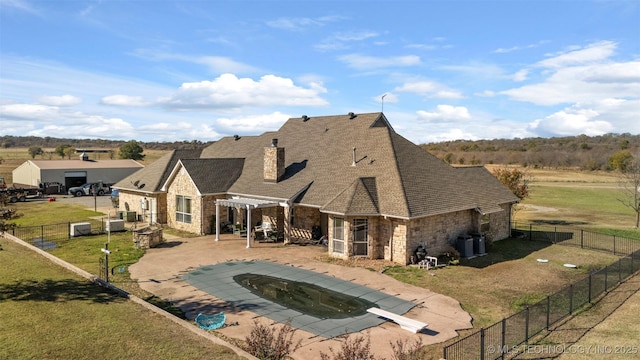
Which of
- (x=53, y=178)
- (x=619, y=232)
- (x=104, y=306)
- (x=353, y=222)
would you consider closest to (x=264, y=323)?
(x=104, y=306)

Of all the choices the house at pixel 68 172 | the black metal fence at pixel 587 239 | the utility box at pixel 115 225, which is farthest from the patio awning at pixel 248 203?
the house at pixel 68 172

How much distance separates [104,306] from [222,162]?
1826 cm

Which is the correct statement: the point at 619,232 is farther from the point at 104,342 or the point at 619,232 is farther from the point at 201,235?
the point at 104,342

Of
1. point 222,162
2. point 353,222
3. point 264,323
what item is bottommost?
point 264,323

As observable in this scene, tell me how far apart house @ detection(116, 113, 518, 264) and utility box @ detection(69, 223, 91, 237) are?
5123 mm

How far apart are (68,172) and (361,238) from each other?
47.9 m

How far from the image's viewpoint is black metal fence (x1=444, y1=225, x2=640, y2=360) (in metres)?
11.5

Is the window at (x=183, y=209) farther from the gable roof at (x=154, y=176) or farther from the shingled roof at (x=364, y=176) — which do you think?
the shingled roof at (x=364, y=176)

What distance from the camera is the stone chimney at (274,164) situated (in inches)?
1127

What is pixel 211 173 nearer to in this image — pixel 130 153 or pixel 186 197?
pixel 186 197

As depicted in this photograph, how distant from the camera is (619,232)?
31797 millimetres

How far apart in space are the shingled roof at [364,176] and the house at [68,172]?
105 feet

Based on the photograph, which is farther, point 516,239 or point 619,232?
point 619,232

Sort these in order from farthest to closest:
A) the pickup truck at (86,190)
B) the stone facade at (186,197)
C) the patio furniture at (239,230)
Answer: the pickup truck at (86,190) < the stone facade at (186,197) < the patio furniture at (239,230)
